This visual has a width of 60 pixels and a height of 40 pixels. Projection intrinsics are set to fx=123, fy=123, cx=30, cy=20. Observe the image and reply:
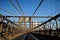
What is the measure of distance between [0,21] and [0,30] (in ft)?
3.50

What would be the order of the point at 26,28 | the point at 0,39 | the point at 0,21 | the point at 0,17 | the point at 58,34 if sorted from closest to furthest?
the point at 58,34 → the point at 0,39 → the point at 0,17 → the point at 0,21 → the point at 26,28

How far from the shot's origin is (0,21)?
12.7 meters

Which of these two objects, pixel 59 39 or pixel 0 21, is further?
pixel 0 21

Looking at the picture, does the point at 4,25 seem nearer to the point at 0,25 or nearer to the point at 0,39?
the point at 0,25

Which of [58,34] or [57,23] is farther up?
[57,23]

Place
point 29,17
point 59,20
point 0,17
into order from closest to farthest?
1. point 59,20
2. point 0,17
3. point 29,17

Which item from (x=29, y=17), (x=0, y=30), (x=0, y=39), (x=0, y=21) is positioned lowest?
(x=0, y=39)

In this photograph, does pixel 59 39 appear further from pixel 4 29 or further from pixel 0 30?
pixel 4 29

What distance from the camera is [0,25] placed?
39.9 feet

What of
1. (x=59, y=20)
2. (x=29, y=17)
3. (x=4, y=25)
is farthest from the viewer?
(x=29, y=17)

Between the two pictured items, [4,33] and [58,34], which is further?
[4,33]

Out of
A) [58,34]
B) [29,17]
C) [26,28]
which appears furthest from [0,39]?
[26,28]

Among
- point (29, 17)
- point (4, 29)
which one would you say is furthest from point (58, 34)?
point (29, 17)

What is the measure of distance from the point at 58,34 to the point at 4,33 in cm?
814
